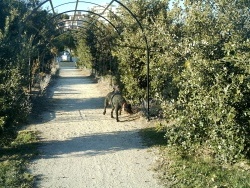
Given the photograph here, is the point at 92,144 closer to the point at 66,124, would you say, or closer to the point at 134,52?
the point at 66,124

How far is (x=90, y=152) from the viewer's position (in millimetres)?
8773

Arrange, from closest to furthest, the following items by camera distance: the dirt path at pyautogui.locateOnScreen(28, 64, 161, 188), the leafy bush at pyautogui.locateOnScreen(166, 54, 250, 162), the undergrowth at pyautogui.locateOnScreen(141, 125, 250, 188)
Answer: the undergrowth at pyautogui.locateOnScreen(141, 125, 250, 188)
the leafy bush at pyautogui.locateOnScreen(166, 54, 250, 162)
the dirt path at pyautogui.locateOnScreen(28, 64, 161, 188)

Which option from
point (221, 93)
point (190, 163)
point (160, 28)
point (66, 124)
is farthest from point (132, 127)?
point (221, 93)

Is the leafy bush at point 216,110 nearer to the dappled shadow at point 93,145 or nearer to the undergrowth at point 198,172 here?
the undergrowth at point 198,172

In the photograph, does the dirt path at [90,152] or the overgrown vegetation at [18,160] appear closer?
the overgrown vegetation at [18,160]

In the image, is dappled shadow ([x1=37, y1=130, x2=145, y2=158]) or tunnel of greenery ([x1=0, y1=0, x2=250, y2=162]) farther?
dappled shadow ([x1=37, y1=130, x2=145, y2=158])

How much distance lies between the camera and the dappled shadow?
8.77 meters

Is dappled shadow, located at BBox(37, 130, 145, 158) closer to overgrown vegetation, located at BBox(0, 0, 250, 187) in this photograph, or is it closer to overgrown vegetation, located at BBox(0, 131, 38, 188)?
overgrown vegetation, located at BBox(0, 131, 38, 188)

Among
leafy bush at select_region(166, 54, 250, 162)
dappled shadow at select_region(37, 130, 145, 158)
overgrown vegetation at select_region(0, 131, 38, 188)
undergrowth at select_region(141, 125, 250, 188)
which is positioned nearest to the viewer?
undergrowth at select_region(141, 125, 250, 188)

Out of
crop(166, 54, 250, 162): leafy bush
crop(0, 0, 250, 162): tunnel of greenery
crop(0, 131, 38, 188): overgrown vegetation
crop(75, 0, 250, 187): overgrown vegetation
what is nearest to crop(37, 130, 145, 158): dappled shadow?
crop(0, 131, 38, 188): overgrown vegetation

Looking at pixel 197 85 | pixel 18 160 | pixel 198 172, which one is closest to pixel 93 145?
pixel 18 160

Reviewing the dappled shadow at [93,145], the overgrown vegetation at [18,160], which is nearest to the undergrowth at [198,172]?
the dappled shadow at [93,145]

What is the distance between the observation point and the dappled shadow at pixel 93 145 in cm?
877

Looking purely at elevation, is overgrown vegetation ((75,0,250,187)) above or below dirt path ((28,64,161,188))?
above
